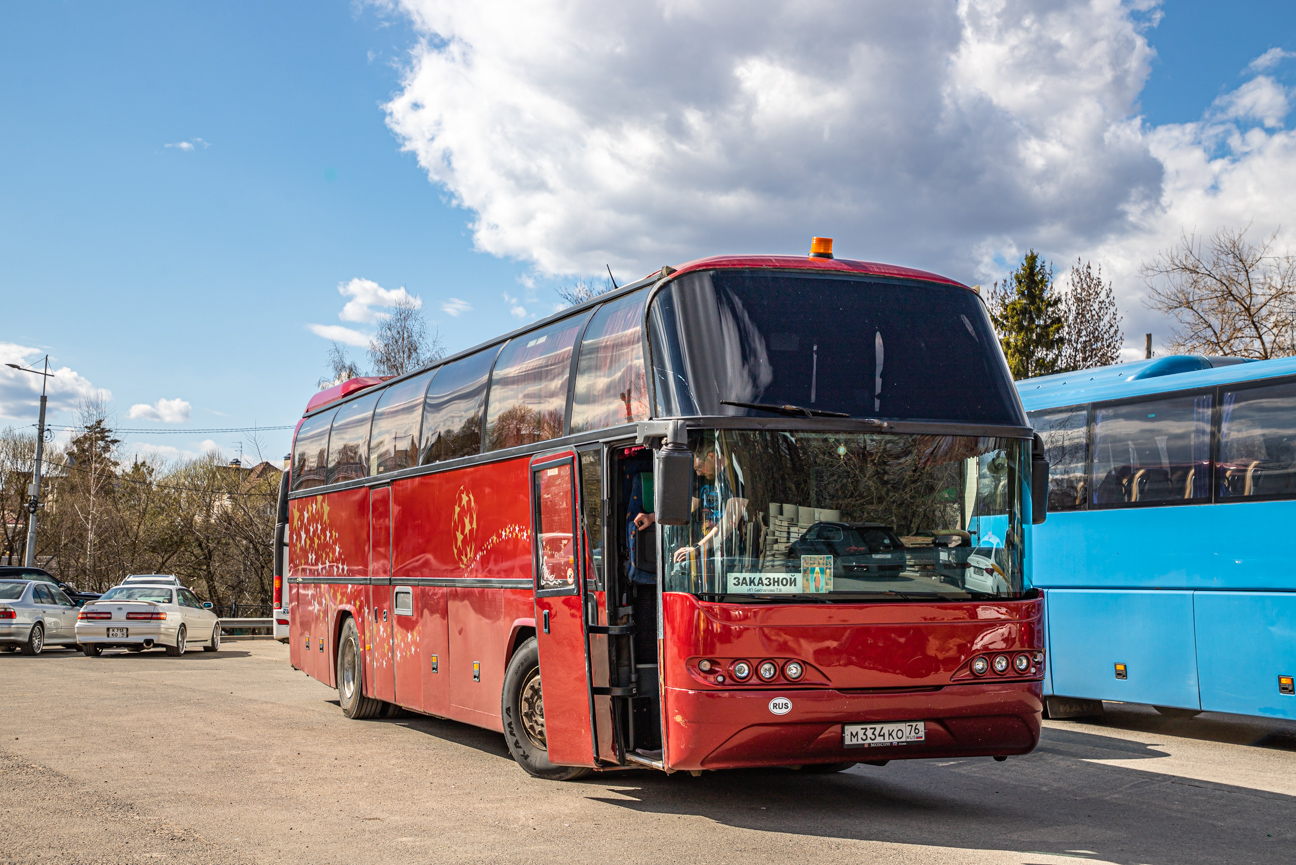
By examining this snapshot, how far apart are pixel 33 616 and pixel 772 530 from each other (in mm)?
20914

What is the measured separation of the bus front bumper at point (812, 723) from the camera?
21.9 feet

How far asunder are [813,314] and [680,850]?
3.26 meters

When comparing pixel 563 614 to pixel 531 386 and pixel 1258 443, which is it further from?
pixel 1258 443

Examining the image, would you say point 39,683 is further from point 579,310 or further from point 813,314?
point 813,314

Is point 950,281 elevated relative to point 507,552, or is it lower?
elevated

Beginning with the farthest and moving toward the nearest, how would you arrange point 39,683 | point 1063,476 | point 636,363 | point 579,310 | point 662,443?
point 39,683, point 1063,476, point 579,310, point 636,363, point 662,443

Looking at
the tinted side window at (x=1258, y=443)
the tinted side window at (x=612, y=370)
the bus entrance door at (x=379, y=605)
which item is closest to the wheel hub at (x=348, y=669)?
the bus entrance door at (x=379, y=605)

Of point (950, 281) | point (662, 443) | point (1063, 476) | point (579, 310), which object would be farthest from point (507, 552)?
point (1063, 476)

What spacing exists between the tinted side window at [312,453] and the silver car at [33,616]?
10331 millimetres

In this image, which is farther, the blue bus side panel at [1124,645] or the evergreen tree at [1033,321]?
the evergreen tree at [1033,321]

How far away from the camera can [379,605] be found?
12.4m

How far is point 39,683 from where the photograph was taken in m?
16.4

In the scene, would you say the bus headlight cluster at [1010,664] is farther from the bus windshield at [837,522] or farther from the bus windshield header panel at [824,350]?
the bus windshield header panel at [824,350]

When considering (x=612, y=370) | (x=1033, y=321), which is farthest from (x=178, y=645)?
(x=1033, y=321)
